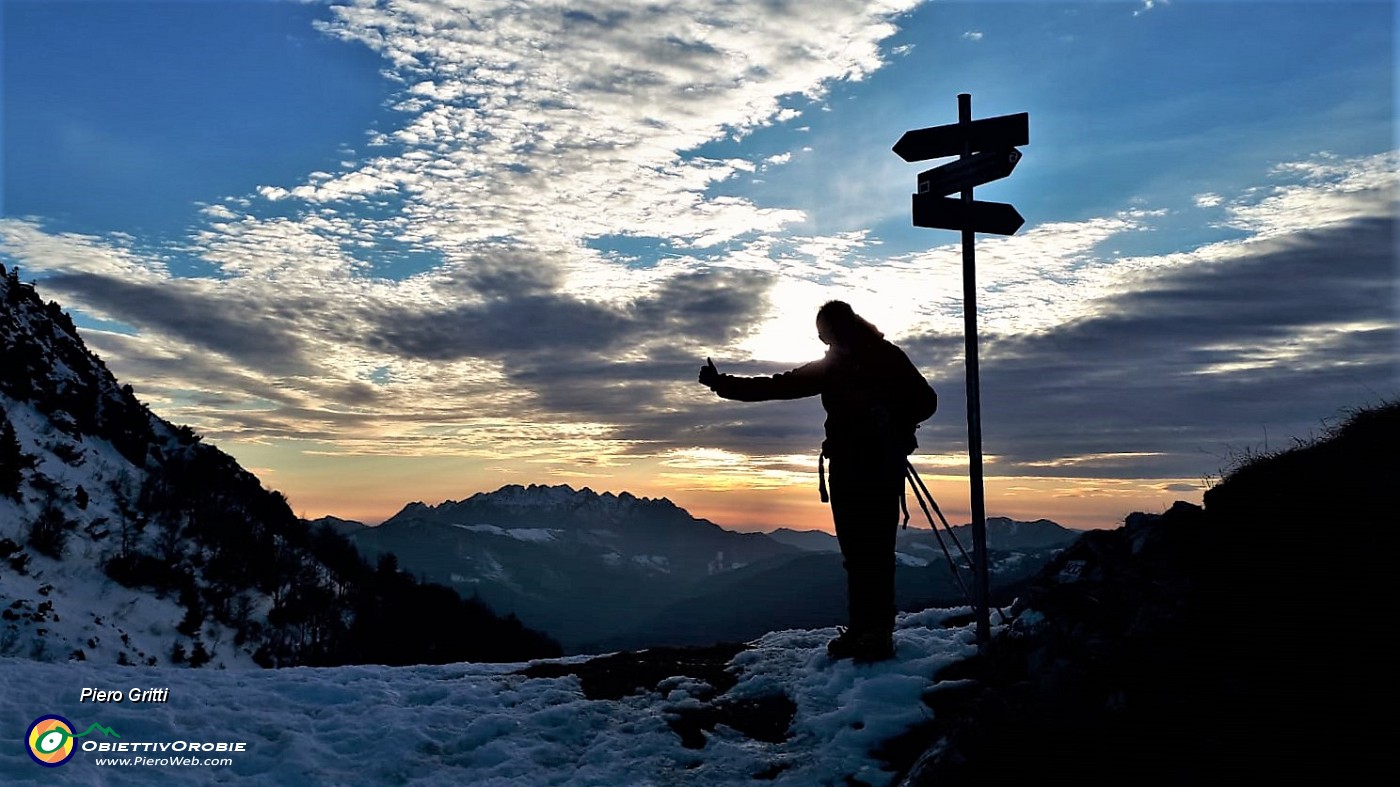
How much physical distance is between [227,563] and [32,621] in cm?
2249

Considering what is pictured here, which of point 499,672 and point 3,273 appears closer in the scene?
point 499,672

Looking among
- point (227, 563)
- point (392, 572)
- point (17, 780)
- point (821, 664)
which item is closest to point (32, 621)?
point (227, 563)

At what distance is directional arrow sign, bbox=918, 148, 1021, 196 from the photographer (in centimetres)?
976

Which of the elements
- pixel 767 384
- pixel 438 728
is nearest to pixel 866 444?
pixel 767 384

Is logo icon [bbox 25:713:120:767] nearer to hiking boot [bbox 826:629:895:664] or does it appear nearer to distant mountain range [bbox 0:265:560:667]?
hiking boot [bbox 826:629:895:664]

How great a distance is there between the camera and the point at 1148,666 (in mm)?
6852

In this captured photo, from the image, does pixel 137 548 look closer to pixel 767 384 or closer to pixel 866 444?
pixel 767 384

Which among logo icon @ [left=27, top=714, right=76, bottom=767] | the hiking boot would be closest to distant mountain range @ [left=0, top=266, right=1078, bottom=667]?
the hiking boot

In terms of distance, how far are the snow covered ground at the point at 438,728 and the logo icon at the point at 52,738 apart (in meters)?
0.05

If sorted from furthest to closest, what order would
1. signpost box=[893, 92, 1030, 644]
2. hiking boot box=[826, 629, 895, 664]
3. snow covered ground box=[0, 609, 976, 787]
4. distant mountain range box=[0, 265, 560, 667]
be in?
distant mountain range box=[0, 265, 560, 667] → hiking boot box=[826, 629, 895, 664] → signpost box=[893, 92, 1030, 644] → snow covered ground box=[0, 609, 976, 787]

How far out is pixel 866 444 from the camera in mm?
10383

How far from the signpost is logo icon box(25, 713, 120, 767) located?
980 cm

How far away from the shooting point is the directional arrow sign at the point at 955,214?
395 inches

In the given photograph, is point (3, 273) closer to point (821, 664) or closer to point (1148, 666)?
point (821, 664)
